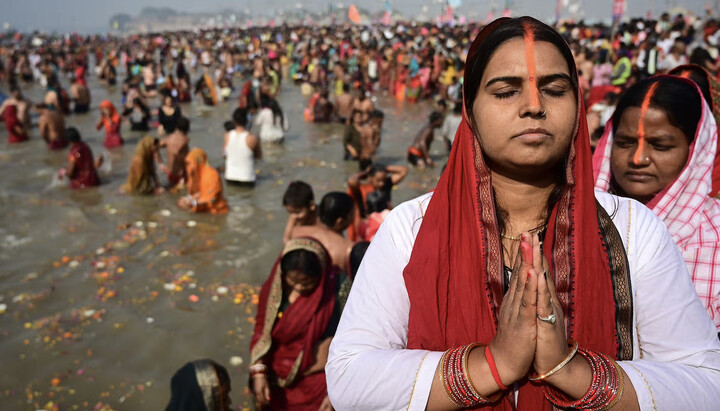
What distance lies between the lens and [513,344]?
1070mm

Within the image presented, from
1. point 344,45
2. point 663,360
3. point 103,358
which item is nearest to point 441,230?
point 663,360

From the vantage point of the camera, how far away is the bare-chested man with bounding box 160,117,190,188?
848 cm

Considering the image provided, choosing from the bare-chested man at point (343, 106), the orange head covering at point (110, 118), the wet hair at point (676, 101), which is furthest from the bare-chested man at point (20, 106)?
the wet hair at point (676, 101)

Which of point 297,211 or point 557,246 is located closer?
point 557,246

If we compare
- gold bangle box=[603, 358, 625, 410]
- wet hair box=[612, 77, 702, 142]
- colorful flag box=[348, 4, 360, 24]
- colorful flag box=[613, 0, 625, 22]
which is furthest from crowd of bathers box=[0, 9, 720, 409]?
colorful flag box=[613, 0, 625, 22]

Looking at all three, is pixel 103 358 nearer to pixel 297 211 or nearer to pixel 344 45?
pixel 297 211

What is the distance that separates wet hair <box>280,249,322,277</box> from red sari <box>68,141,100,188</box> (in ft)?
23.3

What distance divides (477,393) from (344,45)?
26.4m

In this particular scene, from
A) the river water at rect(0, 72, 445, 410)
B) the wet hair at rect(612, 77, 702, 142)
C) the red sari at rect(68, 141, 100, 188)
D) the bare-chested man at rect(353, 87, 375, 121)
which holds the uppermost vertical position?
the wet hair at rect(612, 77, 702, 142)

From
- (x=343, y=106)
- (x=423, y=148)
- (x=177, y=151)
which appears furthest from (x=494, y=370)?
(x=343, y=106)

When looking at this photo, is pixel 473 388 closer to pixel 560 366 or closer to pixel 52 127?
pixel 560 366

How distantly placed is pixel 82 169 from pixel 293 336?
7184 millimetres

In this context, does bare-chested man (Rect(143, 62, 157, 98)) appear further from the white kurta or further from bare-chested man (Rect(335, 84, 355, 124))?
the white kurta

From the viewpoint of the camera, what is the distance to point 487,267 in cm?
125
